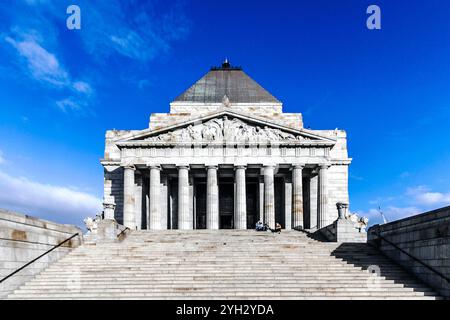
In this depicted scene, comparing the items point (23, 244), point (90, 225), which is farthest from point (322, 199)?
point (23, 244)

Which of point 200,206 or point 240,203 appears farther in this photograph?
point 200,206

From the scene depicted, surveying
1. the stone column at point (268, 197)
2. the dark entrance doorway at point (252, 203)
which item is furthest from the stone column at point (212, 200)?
the dark entrance doorway at point (252, 203)

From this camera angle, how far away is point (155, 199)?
39.9 meters

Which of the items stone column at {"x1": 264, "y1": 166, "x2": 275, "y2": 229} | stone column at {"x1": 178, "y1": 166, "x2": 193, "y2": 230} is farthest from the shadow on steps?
stone column at {"x1": 178, "y1": 166, "x2": 193, "y2": 230}

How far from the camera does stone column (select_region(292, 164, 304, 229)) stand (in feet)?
129

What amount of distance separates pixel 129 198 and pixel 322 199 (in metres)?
16.9

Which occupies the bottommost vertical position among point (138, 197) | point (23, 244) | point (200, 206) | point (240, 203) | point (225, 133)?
point (23, 244)

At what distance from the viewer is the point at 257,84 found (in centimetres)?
5659

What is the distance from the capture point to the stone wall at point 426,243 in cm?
1744

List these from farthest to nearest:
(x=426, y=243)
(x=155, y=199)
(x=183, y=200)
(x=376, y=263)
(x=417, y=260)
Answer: (x=183, y=200), (x=155, y=199), (x=376, y=263), (x=417, y=260), (x=426, y=243)

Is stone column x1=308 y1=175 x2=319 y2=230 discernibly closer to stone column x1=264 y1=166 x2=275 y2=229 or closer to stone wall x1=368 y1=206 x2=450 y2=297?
stone column x1=264 y1=166 x2=275 y2=229

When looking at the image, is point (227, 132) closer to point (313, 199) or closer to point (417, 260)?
point (313, 199)

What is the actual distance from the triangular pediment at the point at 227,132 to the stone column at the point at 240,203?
2.94 meters

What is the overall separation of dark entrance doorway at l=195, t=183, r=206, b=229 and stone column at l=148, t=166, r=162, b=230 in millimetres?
5870
